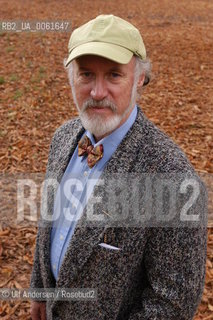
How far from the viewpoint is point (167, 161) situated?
5.47ft

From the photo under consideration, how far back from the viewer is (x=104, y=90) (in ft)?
5.90

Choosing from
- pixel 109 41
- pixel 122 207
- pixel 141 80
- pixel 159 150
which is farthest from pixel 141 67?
pixel 122 207

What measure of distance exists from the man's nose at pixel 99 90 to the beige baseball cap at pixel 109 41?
0.14 m

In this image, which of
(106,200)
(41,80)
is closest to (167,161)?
(106,200)

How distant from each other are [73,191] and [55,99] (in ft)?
19.2

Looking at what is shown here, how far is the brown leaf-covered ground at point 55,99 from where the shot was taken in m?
4.13

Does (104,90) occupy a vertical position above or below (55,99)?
below

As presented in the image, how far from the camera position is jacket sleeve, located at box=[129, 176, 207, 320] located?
161cm

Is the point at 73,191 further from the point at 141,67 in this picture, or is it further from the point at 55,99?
the point at 55,99

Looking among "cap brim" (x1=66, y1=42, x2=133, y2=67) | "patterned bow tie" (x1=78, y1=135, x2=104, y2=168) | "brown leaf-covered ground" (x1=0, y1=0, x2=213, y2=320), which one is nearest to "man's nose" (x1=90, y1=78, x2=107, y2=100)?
"cap brim" (x1=66, y1=42, x2=133, y2=67)

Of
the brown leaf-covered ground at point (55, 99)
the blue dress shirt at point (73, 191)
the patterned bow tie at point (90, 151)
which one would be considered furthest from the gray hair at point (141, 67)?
the brown leaf-covered ground at point (55, 99)

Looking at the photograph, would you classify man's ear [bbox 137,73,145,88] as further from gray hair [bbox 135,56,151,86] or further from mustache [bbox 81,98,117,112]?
mustache [bbox 81,98,117,112]

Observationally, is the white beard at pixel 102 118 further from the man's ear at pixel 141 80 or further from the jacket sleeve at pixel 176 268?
the jacket sleeve at pixel 176 268

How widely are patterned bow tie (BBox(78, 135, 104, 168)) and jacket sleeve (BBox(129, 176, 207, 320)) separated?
1.48ft
